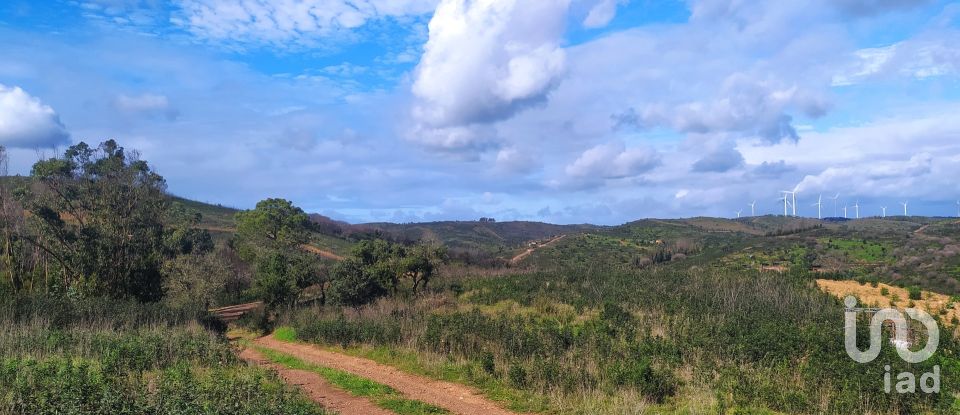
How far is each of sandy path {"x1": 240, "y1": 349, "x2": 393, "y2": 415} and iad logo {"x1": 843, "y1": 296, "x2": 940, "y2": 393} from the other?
29.8 ft

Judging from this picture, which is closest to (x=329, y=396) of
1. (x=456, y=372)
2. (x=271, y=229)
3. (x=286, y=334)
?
(x=456, y=372)

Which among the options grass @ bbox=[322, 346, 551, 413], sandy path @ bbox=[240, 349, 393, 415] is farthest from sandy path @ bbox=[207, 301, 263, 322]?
sandy path @ bbox=[240, 349, 393, 415]

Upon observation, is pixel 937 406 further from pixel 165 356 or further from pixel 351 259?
pixel 351 259

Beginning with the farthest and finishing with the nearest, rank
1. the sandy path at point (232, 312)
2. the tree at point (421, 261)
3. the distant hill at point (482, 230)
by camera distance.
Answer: the distant hill at point (482, 230), the tree at point (421, 261), the sandy path at point (232, 312)

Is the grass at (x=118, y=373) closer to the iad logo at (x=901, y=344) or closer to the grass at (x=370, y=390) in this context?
the grass at (x=370, y=390)

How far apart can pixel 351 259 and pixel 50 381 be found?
22733 millimetres

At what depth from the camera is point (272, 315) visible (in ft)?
92.2

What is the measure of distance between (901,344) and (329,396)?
1259 centimetres

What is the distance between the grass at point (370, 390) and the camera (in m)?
10.7

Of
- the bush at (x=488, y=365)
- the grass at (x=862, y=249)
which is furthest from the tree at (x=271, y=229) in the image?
the grass at (x=862, y=249)

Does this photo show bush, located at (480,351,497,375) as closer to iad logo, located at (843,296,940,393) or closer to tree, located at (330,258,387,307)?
iad logo, located at (843,296,940,393)

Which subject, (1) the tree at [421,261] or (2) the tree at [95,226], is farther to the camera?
(1) the tree at [421,261]

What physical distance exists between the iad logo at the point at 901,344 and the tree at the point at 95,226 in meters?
27.5

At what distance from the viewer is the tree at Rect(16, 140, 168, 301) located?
25.8 metres
